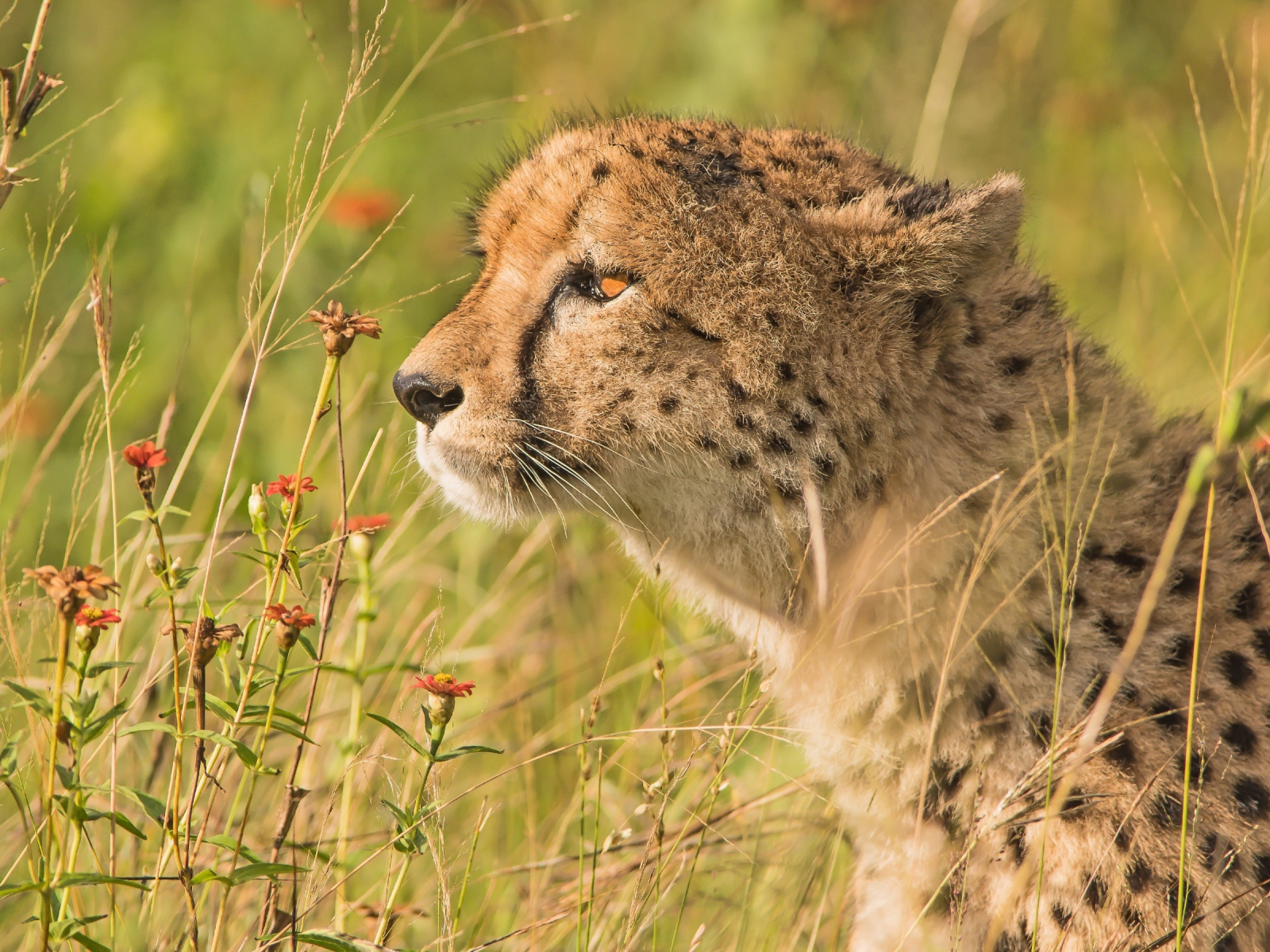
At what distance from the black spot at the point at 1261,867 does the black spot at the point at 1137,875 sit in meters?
0.18

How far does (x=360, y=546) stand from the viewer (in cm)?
180

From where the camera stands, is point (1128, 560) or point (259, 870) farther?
point (1128, 560)

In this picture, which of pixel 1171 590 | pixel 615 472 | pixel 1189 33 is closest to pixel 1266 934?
pixel 1171 590

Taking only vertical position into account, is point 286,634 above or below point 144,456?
below

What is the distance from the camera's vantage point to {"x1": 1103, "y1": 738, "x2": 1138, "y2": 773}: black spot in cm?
217

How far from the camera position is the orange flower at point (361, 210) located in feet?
12.0

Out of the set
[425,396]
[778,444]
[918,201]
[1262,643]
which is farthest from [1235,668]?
[425,396]

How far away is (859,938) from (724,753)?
0.79 meters

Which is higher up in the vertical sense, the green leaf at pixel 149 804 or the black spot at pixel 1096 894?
the green leaf at pixel 149 804

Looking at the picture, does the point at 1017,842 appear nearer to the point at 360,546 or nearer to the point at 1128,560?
the point at 1128,560

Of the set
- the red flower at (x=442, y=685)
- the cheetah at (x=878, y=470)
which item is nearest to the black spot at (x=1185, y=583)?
the cheetah at (x=878, y=470)

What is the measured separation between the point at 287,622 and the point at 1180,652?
1.59m

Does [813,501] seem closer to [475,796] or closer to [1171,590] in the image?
[1171,590]

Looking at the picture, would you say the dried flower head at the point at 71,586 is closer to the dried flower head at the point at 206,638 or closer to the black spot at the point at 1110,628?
the dried flower head at the point at 206,638
